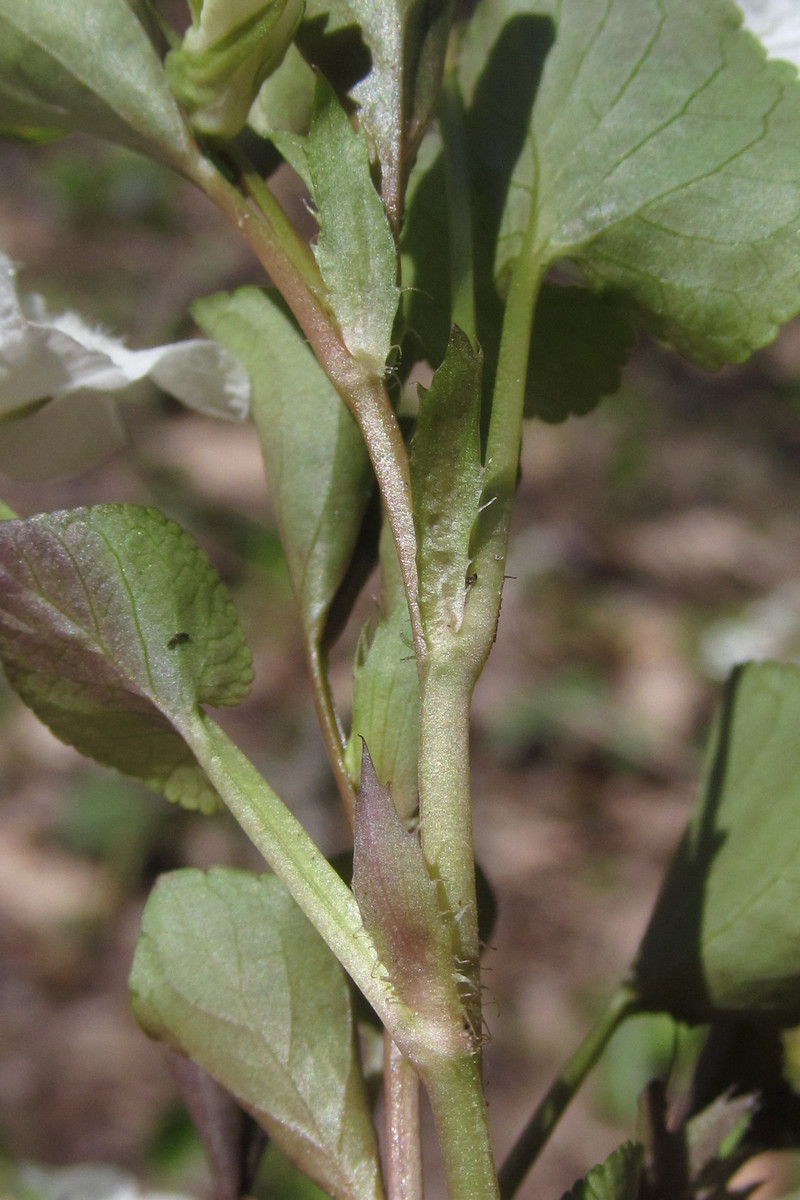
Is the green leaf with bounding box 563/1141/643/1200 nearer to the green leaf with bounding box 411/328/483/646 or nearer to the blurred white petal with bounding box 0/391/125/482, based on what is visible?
the green leaf with bounding box 411/328/483/646

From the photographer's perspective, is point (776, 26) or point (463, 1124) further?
point (776, 26)

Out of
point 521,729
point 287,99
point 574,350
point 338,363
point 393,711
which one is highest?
point 521,729

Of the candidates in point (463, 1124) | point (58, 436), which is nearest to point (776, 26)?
point (58, 436)

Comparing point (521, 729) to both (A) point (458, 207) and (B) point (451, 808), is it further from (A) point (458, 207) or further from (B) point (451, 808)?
(B) point (451, 808)

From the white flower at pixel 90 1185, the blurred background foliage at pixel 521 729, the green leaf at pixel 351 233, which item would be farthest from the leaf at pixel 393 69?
the blurred background foliage at pixel 521 729

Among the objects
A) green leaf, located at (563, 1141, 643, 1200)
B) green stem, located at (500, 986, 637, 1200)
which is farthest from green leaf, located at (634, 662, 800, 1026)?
green leaf, located at (563, 1141, 643, 1200)

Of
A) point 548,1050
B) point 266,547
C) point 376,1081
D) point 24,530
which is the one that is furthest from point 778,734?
point 266,547
